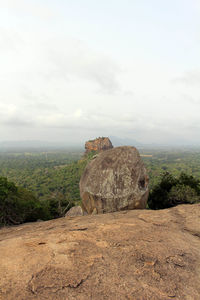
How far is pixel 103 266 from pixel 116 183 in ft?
23.8

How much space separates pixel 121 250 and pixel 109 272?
2.84 ft

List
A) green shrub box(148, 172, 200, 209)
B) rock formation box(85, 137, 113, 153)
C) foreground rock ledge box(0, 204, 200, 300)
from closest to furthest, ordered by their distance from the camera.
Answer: foreground rock ledge box(0, 204, 200, 300) → green shrub box(148, 172, 200, 209) → rock formation box(85, 137, 113, 153)

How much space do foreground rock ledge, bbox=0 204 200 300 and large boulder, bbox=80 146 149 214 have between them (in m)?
5.02

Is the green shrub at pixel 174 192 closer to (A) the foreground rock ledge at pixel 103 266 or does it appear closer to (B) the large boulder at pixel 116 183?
(B) the large boulder at pixel 116 183

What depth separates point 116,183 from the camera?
1043 cm

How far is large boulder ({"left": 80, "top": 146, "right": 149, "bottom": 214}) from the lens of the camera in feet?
33.1

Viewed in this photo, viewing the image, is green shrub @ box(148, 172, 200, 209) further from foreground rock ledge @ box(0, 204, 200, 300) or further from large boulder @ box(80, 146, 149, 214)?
foreground rock ledge @ box(0, 204, 200, 300)

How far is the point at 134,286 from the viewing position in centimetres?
280

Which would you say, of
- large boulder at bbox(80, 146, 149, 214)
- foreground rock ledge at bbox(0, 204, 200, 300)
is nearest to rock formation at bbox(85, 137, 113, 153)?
large boulder at bbox(80, 146, 149, 214)

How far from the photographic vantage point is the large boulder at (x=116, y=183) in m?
10.1

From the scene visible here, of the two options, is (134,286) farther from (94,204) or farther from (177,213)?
(94,204)

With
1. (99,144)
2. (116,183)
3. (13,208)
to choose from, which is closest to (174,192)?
(116,183)

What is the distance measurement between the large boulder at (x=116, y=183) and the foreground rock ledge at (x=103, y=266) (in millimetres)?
5023

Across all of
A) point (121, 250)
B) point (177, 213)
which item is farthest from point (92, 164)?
point (121, 250)
